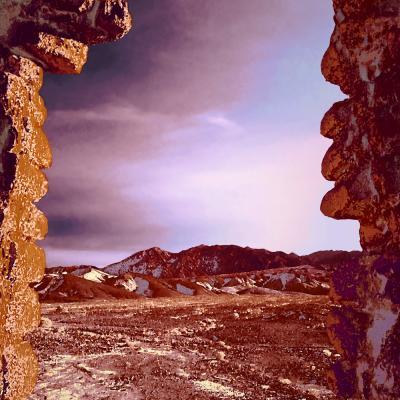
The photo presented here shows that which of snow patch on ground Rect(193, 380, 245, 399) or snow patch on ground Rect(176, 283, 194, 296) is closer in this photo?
snow patch on ground Rect(193, 380, 245, 399)

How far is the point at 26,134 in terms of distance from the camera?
2.23 meters

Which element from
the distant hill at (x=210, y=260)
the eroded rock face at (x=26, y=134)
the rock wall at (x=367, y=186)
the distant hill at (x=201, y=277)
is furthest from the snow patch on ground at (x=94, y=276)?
the distant hill at (x=210, y=260)

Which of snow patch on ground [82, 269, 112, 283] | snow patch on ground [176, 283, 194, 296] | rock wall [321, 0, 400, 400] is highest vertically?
rock wall [321, 0, 400, 400]

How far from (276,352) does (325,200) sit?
21.5 feet

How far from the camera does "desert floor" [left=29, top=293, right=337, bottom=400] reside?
549 cm

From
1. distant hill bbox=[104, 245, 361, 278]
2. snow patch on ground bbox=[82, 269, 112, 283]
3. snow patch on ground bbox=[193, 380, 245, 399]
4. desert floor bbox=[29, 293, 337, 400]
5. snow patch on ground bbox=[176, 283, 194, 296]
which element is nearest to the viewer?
snow patch on ground bbox=[193, 380, 245, 399]

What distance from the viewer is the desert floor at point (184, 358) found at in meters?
5.49

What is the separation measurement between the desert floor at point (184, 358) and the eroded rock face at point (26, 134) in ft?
11.1

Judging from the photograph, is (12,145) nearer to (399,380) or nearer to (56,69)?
(56,69)

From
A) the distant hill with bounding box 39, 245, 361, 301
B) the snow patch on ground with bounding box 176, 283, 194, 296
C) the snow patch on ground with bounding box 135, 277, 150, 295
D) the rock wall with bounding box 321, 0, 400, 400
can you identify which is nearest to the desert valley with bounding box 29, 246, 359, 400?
the rock wall with bounding box 321, 0, 400, 400

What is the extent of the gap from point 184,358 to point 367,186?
6.24 meters

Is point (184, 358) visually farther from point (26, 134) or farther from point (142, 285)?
point (142, 285)

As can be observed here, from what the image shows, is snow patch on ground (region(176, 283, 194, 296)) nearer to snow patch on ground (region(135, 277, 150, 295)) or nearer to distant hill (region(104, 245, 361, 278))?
snow patch on ground (region(135, 277, 150, 295))

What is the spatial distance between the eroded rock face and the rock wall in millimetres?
1301
